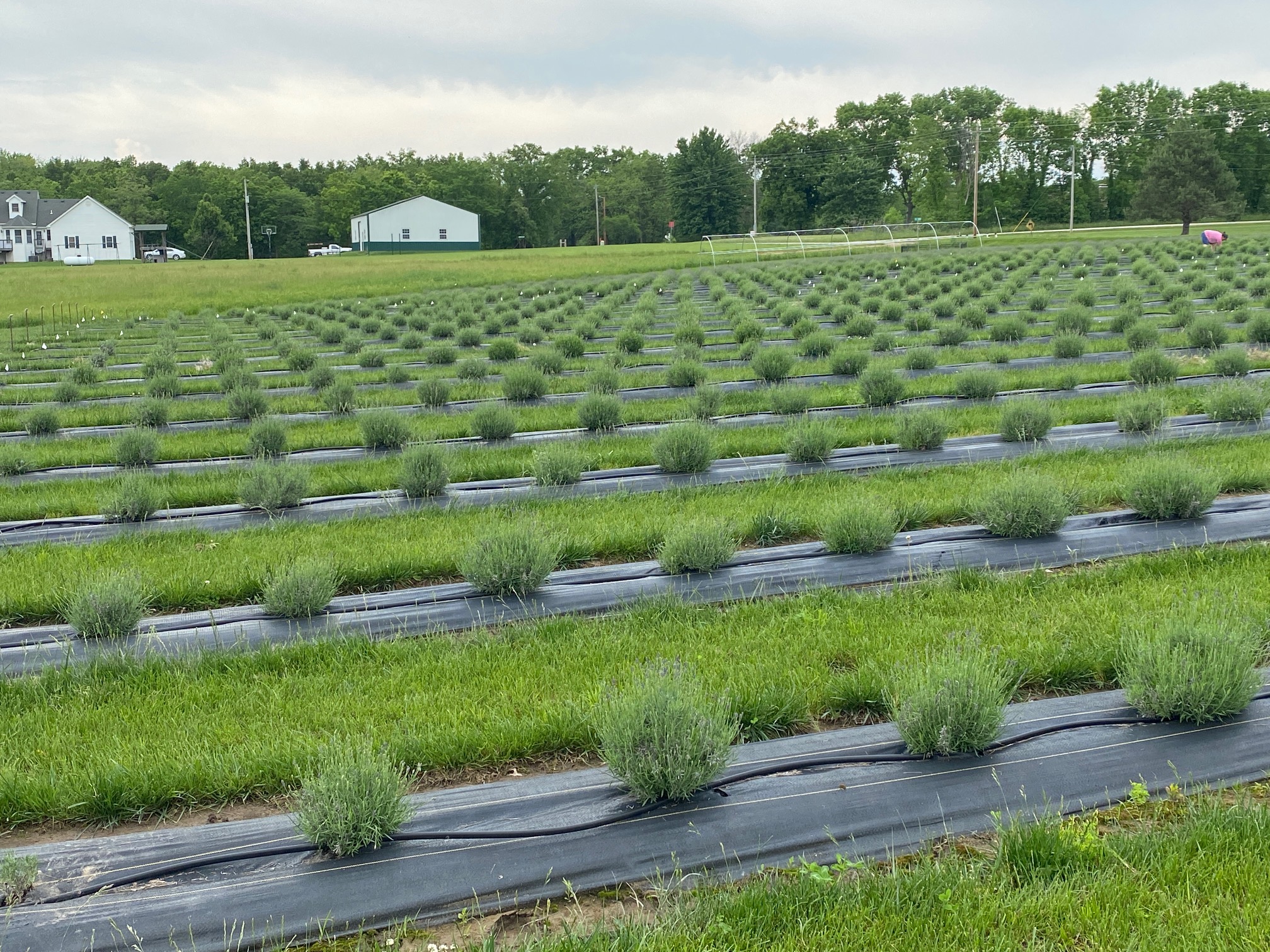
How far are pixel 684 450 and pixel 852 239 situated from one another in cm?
4066

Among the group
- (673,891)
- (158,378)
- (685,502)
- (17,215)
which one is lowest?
(673,891)

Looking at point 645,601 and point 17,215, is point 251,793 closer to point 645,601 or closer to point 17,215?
point 645,601

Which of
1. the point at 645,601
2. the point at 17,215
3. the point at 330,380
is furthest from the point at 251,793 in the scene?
the point at 17,215

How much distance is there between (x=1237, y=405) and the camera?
9.29 m

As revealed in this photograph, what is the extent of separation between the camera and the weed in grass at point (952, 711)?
3.64 m

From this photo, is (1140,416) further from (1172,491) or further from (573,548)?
(573,548)

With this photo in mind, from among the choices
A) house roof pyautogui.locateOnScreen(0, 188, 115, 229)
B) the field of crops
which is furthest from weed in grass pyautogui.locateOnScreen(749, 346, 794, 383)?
house roof pyautogui.locateOnScreen(0, 188, 115, 229)

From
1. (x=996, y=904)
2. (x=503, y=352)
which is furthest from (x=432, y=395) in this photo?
(x=996, y=904)

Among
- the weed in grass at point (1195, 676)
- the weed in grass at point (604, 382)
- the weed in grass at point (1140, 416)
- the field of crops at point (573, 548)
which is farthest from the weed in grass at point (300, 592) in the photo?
the weed in grass at point (1140, 416)

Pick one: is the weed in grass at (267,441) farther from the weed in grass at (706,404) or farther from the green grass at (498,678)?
the green grass at (498,678)

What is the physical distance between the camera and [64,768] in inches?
149

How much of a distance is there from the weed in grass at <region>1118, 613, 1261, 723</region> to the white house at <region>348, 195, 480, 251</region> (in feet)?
274

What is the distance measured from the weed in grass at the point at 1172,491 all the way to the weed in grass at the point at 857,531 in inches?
71.3

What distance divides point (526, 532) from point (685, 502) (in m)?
1.93
